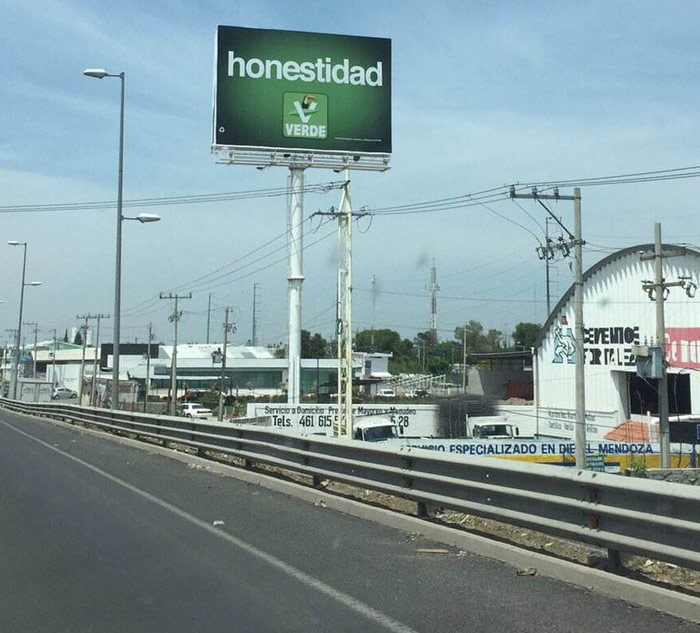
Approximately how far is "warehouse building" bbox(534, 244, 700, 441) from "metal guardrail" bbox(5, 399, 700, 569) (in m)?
31.3

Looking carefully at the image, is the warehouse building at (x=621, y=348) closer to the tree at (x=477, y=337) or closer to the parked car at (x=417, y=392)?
the parked car at (x=417, y=392)

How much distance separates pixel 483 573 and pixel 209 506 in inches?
204

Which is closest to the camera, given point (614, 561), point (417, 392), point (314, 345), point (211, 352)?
point (614, 561)

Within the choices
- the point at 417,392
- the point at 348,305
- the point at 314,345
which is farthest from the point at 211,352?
the point at 348,305

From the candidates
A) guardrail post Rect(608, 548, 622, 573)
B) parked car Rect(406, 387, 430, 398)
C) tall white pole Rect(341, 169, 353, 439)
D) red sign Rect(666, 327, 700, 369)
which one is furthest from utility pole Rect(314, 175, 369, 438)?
parked car Rect(406, 387, 430, 398)

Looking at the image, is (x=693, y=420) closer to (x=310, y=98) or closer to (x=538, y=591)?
(x=310, y=98)

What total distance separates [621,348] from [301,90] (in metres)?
23.1

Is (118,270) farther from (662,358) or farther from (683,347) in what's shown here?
(683,347)

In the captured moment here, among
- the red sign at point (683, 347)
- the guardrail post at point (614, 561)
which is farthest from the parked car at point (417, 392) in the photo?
the guardrail post at point (614, 561)

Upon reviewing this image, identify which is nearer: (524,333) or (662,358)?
(662,358)

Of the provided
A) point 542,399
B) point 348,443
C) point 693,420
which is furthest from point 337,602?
point 542,399

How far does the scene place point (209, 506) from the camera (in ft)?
38.5

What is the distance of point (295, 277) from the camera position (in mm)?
48250

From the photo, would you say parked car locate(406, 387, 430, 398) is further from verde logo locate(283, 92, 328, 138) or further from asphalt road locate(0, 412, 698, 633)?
asphalt road locate(0, 412, 698, 633)
